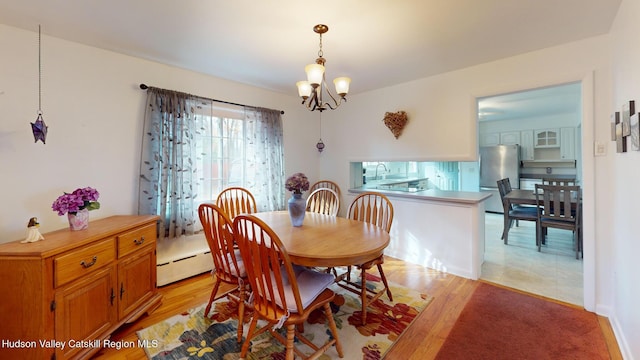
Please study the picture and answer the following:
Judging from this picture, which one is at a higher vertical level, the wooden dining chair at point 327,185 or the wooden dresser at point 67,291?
the wooden dining chair at point 327,185

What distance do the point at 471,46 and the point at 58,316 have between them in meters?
3.63

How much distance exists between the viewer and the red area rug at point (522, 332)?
1.73 meters

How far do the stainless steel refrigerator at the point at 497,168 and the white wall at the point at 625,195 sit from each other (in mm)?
3937

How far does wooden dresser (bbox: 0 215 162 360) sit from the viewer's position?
143 cm

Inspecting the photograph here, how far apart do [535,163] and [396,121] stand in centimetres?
478

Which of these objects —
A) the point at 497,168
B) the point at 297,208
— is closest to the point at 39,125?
the point at 297,208

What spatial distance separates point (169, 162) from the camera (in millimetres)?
2641

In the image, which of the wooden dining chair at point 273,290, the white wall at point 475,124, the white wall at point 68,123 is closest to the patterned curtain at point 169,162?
the white wall at point 68,123

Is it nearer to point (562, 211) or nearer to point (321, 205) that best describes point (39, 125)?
point (321, 205)

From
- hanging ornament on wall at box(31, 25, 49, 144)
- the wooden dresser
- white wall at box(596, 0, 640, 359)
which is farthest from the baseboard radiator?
A: white wall at box(596, 0, 640, 359)

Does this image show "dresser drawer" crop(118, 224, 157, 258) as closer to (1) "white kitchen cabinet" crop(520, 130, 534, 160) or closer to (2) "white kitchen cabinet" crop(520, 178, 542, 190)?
(2) "white kitchen cabinet" crop(520, 178, 542, 190)

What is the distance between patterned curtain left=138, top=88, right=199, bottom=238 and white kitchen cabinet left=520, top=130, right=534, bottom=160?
690cm

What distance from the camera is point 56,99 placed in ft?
7.00

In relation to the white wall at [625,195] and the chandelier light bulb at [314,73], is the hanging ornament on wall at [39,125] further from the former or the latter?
the white wall at [625,195]
